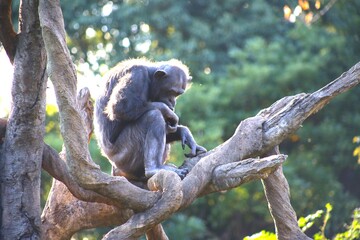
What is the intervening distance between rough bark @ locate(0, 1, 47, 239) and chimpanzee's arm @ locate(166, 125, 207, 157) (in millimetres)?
1498

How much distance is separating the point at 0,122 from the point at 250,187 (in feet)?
37.3

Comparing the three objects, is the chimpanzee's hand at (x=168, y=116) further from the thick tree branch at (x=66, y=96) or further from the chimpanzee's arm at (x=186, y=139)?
the thick tree branch at (x=66, y=96)

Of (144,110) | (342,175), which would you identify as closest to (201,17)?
(342,175)

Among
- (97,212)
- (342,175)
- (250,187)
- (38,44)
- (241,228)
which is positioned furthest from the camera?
(342,175)

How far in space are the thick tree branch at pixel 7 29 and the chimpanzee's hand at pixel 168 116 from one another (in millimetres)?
1526

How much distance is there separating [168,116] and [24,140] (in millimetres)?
1482

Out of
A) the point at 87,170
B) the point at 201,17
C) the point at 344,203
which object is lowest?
the point at 344,203

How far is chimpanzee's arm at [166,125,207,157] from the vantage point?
821 cm

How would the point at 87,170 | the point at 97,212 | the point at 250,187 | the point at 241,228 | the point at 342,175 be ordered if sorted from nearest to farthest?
the point at 87,170 → the point at 97,212 → the point at 250,187 → the point at 241,228 → the point at 342,175

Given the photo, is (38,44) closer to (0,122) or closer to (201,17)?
(0,122)

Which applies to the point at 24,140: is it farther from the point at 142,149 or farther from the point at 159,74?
the point at 159,74

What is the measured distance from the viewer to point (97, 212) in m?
7.98

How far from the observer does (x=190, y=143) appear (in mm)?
8367

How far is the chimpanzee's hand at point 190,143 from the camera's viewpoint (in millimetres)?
8172
